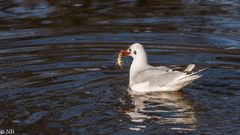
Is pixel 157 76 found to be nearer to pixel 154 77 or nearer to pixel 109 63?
pixel 154 77

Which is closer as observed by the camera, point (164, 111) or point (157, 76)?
point (164, 111)

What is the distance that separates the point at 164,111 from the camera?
11945mm

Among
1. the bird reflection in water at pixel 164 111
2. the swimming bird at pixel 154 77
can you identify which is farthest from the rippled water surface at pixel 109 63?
the swimming bird at pixel 154 77

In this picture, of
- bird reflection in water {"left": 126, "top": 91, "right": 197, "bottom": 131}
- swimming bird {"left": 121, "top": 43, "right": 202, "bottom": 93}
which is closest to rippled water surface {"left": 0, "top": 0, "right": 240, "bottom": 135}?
bird reflection in water {"left": 126, "top": 91, "right": 197, "bottom": 131}

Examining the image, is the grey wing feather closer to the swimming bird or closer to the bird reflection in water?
the swimming bird

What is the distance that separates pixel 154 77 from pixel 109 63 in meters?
2.02

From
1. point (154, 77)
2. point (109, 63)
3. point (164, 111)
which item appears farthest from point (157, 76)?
point (109, 63)

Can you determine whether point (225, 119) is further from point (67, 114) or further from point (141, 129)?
point (67, 114)

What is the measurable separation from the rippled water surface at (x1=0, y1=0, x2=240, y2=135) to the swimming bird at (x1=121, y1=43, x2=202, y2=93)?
17 centimetres

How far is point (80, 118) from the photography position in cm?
1161

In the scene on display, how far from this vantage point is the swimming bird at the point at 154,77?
42.5 feet

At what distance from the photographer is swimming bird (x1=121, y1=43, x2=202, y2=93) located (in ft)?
42.5

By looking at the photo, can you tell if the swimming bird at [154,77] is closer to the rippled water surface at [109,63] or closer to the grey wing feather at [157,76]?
the grey wing feather at [157,76]

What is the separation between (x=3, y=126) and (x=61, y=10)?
885 centimetres
